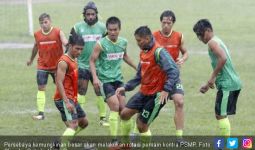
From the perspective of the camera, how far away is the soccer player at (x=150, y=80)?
34.8 ft

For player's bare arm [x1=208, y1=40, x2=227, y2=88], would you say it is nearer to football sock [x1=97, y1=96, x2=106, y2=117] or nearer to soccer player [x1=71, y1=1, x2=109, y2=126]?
soccer player [x1=71, y1=1, x2=109, y2=126]

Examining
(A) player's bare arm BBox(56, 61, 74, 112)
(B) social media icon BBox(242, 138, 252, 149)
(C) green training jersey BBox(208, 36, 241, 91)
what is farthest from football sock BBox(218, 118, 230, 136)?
(A) player's bare arm BBox(56, 61, 74, 112)

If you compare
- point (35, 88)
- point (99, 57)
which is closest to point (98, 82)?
point (99, 57)

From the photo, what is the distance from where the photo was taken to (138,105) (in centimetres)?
1102

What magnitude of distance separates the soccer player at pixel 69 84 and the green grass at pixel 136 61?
6.37 ft

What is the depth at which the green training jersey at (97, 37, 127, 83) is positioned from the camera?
1230 cm

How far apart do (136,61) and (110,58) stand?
35.6ft

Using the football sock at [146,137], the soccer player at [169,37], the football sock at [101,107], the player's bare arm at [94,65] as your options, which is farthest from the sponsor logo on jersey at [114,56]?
the football sock at [146,137]

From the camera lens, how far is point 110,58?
12352mm

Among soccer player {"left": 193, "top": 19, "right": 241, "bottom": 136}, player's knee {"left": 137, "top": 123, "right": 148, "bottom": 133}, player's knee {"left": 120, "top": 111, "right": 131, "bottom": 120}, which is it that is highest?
soccer player {"left": 193, "top": 19, "right": 241, "bottom": 136}

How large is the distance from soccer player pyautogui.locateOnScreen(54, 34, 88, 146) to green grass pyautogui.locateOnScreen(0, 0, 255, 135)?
6.37 ft

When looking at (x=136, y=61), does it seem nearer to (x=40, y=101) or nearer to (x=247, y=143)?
(x=40, y=101)

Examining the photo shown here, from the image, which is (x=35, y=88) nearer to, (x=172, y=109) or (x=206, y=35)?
(x=172, y=109)

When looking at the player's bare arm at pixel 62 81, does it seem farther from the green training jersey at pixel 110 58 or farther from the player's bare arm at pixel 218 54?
the player's bare arm at pixel 218 54
